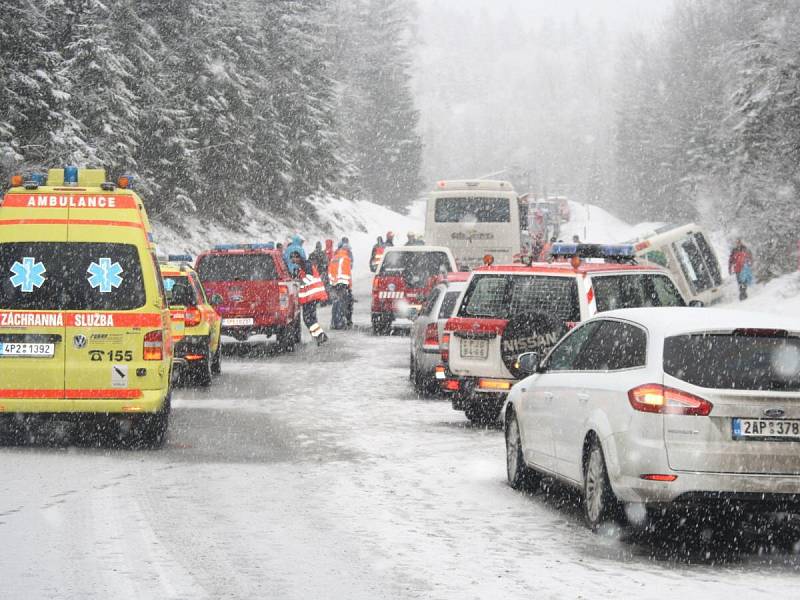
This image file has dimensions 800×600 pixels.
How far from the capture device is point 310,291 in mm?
26078

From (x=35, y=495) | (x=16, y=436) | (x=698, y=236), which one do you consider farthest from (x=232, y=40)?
(x=35, y=495)

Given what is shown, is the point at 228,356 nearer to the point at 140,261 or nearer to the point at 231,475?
the point at 140,261

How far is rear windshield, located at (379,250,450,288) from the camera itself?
29.8m

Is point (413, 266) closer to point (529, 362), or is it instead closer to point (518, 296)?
point (518, 296)

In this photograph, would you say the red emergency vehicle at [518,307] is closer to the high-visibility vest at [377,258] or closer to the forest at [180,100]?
the forest at [180,100]

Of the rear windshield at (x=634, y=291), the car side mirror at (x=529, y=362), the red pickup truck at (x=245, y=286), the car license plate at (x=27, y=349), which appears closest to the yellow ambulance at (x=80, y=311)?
the car license plate at (x=27, y=349)

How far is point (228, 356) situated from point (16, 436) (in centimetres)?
1146

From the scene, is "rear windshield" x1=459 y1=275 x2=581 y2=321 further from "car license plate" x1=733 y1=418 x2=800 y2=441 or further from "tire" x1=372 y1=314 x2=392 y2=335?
"tire" x1=372 y1=314 x2=392 y2=335

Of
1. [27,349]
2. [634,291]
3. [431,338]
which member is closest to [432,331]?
[431,338]

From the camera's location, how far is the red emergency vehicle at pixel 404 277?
2959cm

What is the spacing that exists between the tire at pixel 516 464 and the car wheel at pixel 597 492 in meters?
1.37

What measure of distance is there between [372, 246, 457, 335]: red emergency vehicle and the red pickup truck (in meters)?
5.67

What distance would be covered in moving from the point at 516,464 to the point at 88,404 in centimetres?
407

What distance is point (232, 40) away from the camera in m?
56.5
